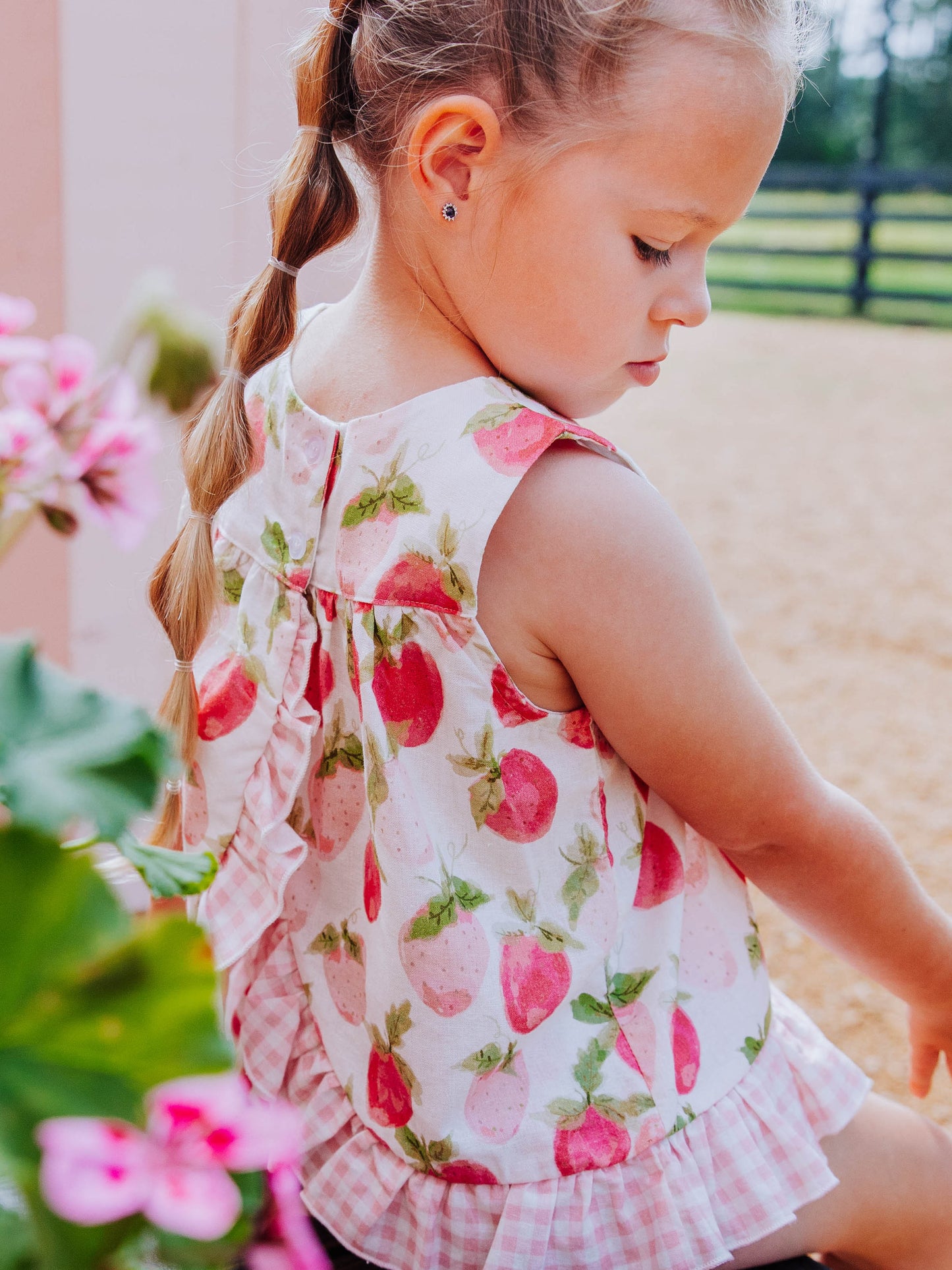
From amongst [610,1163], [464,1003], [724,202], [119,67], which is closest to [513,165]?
[724,202]

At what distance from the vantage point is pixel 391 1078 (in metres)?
0.80

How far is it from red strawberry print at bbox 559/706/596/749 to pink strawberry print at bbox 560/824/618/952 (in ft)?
0.18

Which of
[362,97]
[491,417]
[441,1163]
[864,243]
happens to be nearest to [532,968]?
[441,1163]

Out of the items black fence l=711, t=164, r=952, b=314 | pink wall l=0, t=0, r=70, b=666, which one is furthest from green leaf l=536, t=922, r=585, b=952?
black fence l=711, t=164, r=952, b=314

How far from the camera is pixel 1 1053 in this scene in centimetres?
27

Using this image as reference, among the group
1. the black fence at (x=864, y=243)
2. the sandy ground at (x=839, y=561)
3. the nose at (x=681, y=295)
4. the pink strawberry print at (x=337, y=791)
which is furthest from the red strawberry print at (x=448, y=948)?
the black fence at (x=864, y=243)

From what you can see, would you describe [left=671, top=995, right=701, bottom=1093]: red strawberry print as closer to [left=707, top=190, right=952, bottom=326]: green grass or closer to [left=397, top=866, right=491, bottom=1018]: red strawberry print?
[left=397, top=866, right=491, bottom=1018]: red strawberry print

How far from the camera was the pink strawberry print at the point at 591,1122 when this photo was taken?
2.53 feet

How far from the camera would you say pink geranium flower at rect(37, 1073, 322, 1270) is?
24cm

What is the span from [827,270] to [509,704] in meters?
12.2

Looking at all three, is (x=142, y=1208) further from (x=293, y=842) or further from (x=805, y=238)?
(x=805, y=238)

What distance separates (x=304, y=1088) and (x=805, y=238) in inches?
578

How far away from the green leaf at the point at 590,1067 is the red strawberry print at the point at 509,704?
215mm

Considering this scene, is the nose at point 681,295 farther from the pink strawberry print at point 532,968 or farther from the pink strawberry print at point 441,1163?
the pink strawberry print at point 441,1163
